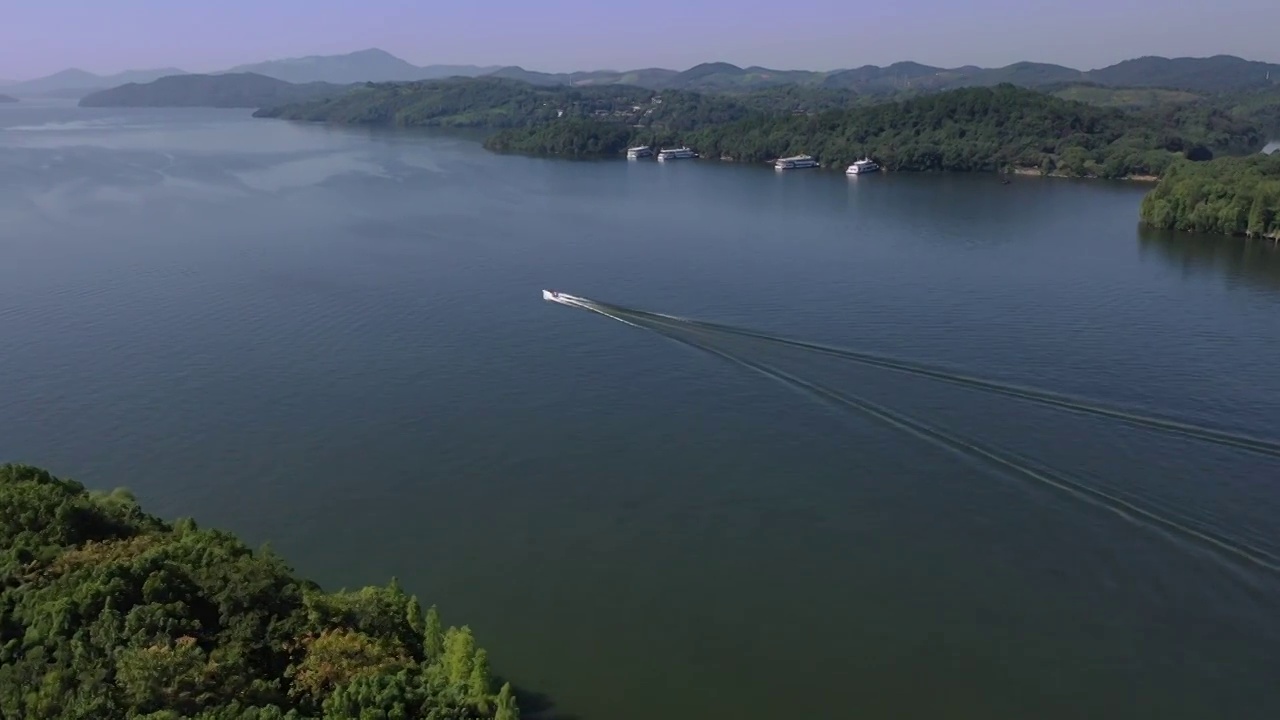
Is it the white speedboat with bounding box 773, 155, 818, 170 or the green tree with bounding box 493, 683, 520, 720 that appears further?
the white speedboat with bounding box 773, 155, 818, 170

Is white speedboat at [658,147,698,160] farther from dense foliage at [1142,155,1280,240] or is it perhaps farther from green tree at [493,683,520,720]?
green tree at [493,683,520,720]

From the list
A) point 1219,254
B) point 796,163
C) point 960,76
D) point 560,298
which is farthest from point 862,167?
point 960,76

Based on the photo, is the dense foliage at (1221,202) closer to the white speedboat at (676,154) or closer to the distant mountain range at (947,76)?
the white speedboat at (676,154)

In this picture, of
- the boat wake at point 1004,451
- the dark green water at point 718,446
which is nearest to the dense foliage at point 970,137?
the dark green water at point 718,446

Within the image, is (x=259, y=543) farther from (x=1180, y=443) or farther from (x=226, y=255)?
(x=226, y=255)

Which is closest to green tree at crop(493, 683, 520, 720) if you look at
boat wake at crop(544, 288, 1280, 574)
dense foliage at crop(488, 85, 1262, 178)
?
boat wake at crop(544, 288, 1280, 574)
